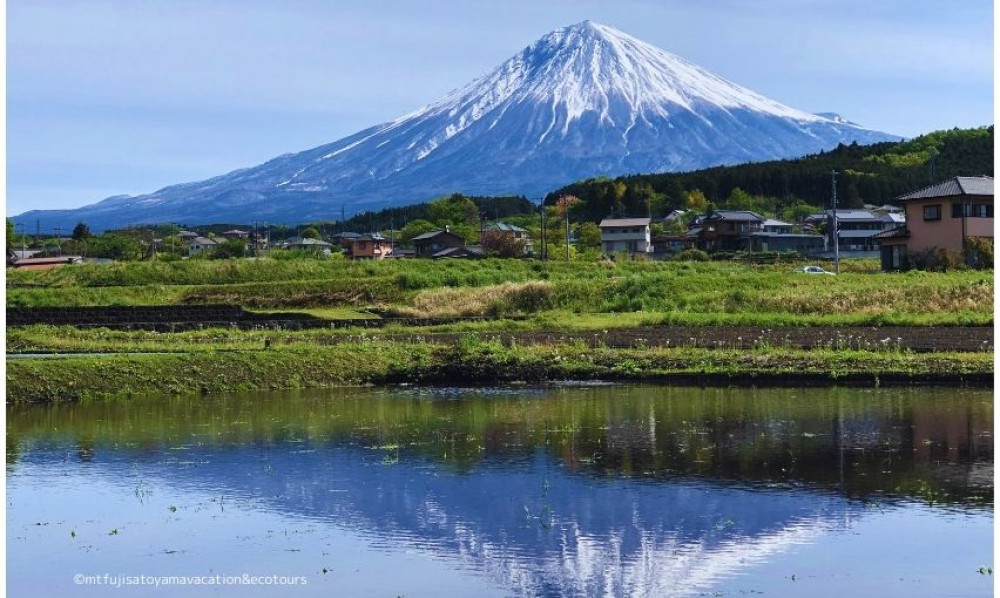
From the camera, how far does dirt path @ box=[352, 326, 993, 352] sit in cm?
2395

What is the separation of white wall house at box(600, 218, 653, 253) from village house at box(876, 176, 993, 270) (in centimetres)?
4103

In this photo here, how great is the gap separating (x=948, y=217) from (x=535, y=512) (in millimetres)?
35496

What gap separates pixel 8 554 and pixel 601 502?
17.6 feet

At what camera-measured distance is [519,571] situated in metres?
10.1

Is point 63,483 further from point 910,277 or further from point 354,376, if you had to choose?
point 910,277

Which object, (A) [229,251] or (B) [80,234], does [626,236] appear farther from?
(B) [80,234]

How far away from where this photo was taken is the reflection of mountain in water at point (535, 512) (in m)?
10.2

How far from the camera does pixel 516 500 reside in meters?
12.5

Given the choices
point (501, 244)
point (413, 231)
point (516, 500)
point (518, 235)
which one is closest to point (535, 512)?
point (516, 500)

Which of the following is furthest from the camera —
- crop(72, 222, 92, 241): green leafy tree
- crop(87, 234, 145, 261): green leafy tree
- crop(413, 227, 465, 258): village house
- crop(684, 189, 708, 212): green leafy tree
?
crop(684, 189, 708, 212): green leafy tree

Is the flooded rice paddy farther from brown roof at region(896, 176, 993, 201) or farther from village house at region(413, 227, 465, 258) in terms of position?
village house at region(413, 227, 465, 258)

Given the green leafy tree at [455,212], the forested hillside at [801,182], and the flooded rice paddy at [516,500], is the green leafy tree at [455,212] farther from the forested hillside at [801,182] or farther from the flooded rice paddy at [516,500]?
the flooded rice paddy at [516,500]

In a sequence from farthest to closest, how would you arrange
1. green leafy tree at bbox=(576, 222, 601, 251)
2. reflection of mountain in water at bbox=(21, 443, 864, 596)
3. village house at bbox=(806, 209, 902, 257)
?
green leafy tree at bbox=(576, 222, 601, 251), village house at bbox=(806, 209, 902, 257), reflection of mountain in water at bbox=(21, 443, 864, 596)

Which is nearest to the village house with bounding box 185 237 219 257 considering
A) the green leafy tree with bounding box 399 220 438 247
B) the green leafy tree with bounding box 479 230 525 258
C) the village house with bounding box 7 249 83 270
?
the green leafy tree with bounding box 399 220 438 247
